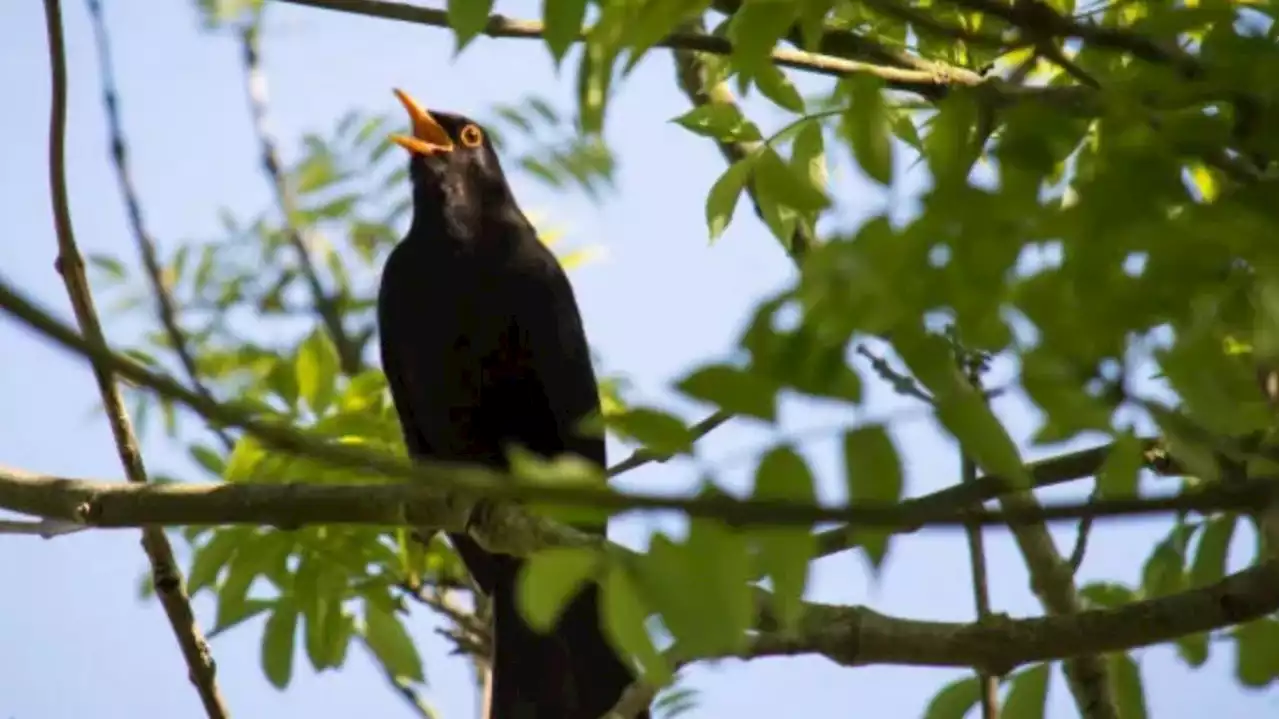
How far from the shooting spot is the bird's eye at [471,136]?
18.1 feet

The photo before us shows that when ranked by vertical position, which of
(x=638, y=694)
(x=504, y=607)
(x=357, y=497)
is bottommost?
(x=638, y=694)

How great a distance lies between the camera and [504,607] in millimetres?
4574

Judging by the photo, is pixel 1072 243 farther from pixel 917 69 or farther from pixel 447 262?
pixel 447 262

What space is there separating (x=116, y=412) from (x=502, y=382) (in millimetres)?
1659

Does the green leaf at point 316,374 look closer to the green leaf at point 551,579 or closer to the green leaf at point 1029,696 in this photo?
the green leaf at point 1029,696

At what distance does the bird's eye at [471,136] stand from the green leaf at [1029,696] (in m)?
2.89

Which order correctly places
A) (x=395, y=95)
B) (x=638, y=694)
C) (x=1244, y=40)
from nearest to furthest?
1. (x=1244, y=40)
2. (x=638, y=694)
3. (x=395, y=95)

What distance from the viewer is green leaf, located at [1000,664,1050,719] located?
3.11 meters

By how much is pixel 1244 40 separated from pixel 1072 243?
17.7 inches

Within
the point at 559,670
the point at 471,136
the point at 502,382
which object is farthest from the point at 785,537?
the point at 471,136

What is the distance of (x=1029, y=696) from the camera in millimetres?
3117

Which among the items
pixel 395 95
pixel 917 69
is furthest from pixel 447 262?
pixel 917 69

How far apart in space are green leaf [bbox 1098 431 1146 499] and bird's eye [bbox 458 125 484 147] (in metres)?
3.65

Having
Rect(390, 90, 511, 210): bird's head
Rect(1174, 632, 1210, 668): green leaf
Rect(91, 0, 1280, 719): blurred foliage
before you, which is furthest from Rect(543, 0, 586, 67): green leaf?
Rect(390, 90, 511, 210): bird's head
